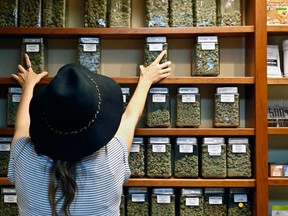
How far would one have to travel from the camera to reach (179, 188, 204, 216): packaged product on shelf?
175 centimetres

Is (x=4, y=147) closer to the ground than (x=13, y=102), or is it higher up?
closer to the ground

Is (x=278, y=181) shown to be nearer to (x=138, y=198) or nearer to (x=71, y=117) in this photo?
(x=138, y=198)

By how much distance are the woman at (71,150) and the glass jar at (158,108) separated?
2.07 feet

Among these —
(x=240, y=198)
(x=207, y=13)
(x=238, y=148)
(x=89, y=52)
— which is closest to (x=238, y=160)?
(x=238, y=148)

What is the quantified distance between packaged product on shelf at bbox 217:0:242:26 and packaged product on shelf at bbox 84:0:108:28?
58cm

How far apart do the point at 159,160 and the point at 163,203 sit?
21 centimetres

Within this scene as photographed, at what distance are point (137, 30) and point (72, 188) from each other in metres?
0.97

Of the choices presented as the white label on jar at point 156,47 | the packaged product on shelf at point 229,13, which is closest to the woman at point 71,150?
the white label on jar at point 156,47

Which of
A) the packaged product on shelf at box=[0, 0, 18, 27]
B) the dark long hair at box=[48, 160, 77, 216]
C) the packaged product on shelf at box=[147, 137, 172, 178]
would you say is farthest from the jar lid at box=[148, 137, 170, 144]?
the packaged product on shelf at box=[0, 0, 18, 27]

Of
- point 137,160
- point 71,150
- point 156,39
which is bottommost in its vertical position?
point 137,160

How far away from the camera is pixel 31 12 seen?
180 cm

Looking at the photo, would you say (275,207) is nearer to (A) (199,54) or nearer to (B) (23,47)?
(A) (199,54)

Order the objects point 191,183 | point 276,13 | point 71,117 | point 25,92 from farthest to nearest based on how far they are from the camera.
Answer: point 276,13 → point 191,183 → point 25,92 → point 71,117

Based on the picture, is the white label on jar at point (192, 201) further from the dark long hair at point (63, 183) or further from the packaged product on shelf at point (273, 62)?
the dark long hair at point (63, 183)
